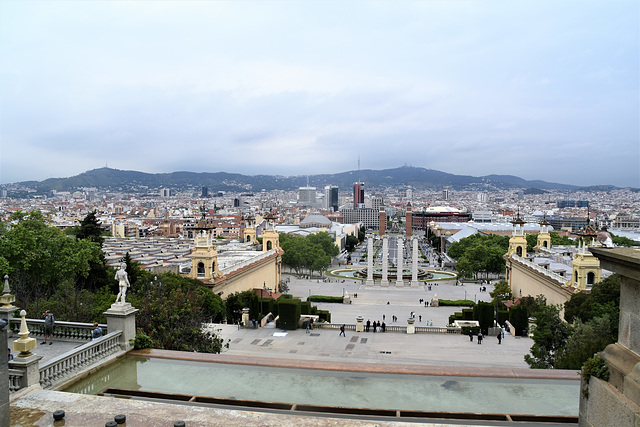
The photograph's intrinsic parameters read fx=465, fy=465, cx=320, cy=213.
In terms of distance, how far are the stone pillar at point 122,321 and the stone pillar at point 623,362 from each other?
10.4 meters

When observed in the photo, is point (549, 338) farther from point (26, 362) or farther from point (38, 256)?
point (38, 256)

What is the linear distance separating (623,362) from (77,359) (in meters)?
10.3

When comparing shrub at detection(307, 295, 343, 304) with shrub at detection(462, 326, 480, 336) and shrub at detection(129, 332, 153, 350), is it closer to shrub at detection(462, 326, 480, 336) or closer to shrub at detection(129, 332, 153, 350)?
shrub at detection(462, 326, 480, 336)

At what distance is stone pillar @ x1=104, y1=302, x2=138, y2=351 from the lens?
1182 centimetres

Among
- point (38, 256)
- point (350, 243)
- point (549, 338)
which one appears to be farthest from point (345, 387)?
point (350, 243)

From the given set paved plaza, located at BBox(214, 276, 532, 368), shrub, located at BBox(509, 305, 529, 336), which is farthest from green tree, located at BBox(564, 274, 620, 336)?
shrub, located at BBox(509, 305, 529, 336)

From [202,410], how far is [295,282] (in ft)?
171

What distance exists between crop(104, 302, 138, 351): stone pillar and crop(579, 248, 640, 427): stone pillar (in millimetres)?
10370

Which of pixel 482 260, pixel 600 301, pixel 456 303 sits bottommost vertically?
pixel 456 303

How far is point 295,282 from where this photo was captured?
6009 cm

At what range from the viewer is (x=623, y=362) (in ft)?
16.3

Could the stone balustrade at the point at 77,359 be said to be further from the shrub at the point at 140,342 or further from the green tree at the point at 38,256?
the green tree at the point at 38,256

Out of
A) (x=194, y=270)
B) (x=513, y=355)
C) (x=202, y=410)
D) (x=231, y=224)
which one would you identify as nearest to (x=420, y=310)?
(x=513, y=355)

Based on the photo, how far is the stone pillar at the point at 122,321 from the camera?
38.8ft
